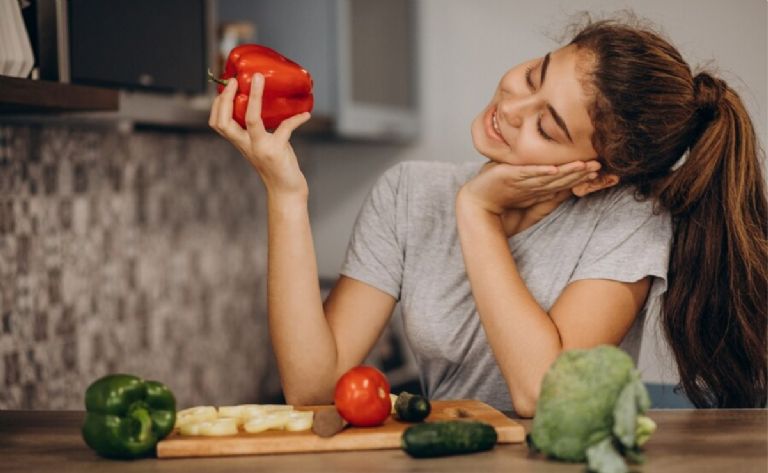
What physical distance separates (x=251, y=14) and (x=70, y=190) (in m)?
1.06

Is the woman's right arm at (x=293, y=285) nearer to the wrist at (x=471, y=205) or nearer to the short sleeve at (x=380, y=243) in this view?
the short sleeve at (x=380, y=243)

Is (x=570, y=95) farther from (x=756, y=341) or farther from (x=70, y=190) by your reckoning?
(x=70, y=190)

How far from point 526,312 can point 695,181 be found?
405 mm

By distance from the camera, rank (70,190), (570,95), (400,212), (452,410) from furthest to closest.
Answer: (70,190) → (400,212) → (570,95) → (452,410)

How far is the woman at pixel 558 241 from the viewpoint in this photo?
160 cm

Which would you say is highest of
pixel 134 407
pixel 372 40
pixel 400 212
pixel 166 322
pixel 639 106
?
pixel 372 40

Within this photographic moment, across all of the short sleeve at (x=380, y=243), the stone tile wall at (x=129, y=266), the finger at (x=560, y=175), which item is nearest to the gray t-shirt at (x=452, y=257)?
the short sleeve at (x=380, y=243)

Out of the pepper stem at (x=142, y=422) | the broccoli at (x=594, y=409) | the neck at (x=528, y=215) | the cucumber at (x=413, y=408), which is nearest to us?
the broccoli at (x=594, y=409)

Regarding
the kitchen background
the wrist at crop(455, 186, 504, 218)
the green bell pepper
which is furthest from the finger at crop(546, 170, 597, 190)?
the green bell pepper

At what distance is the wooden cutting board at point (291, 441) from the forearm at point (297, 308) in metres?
0.34

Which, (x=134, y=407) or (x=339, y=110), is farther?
(x=339, y=110)

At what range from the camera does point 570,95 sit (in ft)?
5.33

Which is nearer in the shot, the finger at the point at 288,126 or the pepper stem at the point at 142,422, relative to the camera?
the pepper stem at the point at 142,422

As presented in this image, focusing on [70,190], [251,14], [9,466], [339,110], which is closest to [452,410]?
[9,466]
